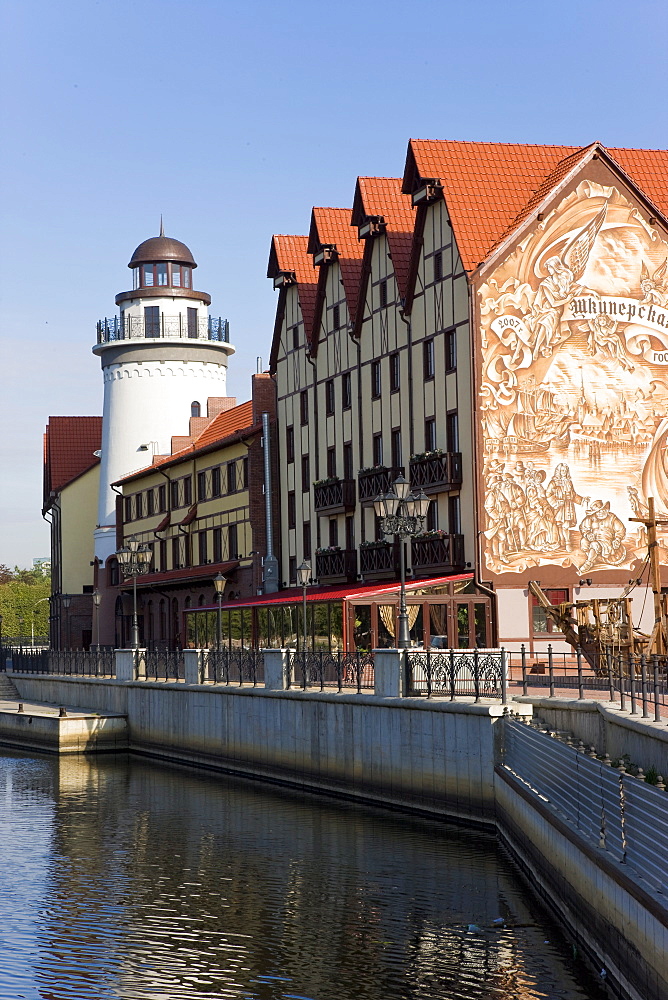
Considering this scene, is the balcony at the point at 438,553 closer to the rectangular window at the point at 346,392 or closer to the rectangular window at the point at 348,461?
the rectangular window at the point at 348,461

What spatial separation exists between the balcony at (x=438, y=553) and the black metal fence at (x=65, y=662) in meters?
14.6

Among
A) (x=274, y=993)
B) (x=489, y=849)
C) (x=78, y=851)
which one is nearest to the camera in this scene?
(x=274, y=993)

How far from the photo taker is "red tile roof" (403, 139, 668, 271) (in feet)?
145

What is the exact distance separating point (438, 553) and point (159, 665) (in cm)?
1147

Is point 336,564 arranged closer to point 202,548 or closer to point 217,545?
point 217,545

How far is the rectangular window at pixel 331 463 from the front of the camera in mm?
53625

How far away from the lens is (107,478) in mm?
80750

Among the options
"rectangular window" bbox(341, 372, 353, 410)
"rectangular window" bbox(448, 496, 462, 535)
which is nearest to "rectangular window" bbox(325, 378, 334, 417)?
"rectangular window" bbox(341, 372, 353, 410)

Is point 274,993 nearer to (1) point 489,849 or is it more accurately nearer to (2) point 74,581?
(1) point 489,849

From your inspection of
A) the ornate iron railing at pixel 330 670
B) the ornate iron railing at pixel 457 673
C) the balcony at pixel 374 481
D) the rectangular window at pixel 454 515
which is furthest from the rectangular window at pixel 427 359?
the ornate iron railing at pixel 457 673

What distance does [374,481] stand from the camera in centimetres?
4950

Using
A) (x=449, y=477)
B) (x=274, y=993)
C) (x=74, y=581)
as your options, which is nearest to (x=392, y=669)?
(x=449, y=477)

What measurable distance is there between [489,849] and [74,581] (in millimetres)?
62179

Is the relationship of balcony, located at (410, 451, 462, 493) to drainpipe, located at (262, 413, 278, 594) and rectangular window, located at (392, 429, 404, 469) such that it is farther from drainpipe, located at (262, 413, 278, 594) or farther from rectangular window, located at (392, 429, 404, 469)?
drainpipe, located at (262, 413, 278, 594)
